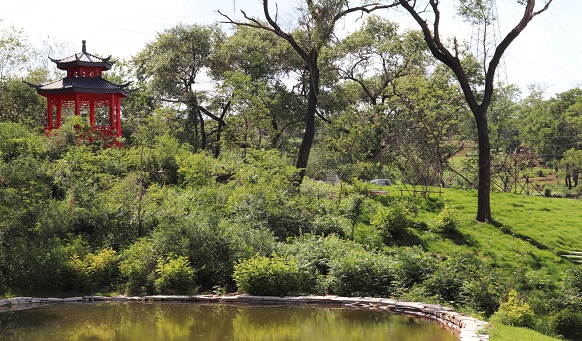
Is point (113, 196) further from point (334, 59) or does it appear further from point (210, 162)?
point (334, 59)

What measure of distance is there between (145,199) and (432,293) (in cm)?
746

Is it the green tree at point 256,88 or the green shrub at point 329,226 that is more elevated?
the green tree at point 256,88

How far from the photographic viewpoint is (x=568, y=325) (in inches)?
437

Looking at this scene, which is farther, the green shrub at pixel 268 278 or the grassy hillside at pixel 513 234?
the grassy hillside at pixel 513 234

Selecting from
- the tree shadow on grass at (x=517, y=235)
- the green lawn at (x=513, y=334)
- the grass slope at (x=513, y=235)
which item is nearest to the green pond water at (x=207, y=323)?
the green lawn at (x=513, y=334)

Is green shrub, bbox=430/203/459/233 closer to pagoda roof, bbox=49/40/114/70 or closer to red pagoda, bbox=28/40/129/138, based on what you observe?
red pagoda, bbox=28/40/129/138

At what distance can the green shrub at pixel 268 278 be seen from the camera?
42.6ft

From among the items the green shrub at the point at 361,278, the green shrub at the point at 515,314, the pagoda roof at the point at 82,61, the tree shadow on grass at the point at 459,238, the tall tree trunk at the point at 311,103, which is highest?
the pagoda roof at the point at 82,61

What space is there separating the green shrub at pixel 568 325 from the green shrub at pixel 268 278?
15.7 ft

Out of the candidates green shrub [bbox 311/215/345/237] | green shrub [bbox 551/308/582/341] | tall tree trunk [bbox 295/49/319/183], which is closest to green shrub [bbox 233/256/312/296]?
green shrub [bbox 311/215/345/237]

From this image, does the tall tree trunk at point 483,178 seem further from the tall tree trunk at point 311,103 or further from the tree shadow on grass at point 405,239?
the tall tree trunk at point 311,103

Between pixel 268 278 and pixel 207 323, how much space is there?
2208mm

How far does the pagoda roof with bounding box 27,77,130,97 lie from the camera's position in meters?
23.5

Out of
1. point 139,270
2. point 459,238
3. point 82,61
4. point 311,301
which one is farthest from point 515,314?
point 82,61
